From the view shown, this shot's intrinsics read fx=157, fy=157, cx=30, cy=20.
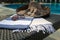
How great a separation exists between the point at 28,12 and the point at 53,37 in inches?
66.5

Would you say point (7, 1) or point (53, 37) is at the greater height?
point (53, 37)

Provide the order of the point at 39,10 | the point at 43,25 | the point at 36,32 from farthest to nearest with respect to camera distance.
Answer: the point at 39,10
the point at 43,25
the point at 36,32

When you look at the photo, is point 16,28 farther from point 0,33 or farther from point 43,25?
point 43,25

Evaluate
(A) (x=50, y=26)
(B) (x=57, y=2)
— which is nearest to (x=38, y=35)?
(A) (x=50, y=26)

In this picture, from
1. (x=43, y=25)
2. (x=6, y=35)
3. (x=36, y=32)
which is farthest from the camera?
(x=43, y=25)

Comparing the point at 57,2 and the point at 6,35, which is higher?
the point at 6,35

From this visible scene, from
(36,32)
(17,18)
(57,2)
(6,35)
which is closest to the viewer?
(6,35)

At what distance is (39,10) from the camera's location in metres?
4.20

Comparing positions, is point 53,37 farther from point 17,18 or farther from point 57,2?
point 57,2

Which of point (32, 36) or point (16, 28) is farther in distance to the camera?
point (16, 28)

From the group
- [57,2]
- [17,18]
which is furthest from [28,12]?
[57,2]

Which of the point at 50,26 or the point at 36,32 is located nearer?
the point at 36,32

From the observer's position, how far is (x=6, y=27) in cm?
293

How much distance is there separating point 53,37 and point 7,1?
915 cm
